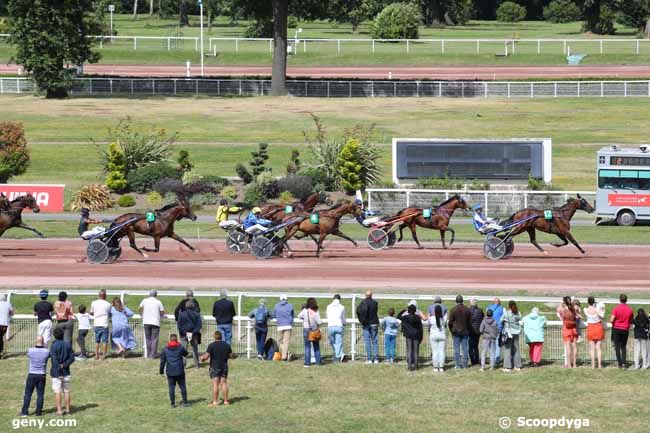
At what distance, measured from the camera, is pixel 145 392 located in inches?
739

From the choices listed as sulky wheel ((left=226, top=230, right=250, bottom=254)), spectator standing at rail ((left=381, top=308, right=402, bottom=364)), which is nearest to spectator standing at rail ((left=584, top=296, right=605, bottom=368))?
spectator standing at rail ((left=381, top=308, right=402, bottom=364))

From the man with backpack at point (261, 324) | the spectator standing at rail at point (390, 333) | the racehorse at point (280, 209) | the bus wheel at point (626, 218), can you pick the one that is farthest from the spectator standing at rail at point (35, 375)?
the bus wheel at point (626, 218)

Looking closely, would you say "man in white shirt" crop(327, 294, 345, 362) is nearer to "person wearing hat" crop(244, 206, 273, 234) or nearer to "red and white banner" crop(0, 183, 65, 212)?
"person wearing hat" crop(244, 206, 273, 234)

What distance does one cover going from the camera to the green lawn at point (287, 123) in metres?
48.7

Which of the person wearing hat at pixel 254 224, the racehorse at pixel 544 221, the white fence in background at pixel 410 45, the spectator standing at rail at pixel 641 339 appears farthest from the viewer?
the white fence in background at pixel 410 45

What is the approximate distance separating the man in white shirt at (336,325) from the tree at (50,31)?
39630 millimetres

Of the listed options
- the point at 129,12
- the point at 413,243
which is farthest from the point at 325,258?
the point at 129,12

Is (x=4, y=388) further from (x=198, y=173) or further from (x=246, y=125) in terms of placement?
(x=246, y=125)

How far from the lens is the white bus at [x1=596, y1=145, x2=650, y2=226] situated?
37562 mm

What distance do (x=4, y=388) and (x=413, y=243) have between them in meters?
15.8

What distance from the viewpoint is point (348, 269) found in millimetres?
28203

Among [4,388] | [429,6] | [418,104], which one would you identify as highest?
[429,6]

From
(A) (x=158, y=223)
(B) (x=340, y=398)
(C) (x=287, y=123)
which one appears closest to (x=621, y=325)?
(B) (x=340, y=398)

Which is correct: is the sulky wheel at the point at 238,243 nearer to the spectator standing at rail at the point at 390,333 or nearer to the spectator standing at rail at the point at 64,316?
the spectator standing at rail at the point at 64,316
